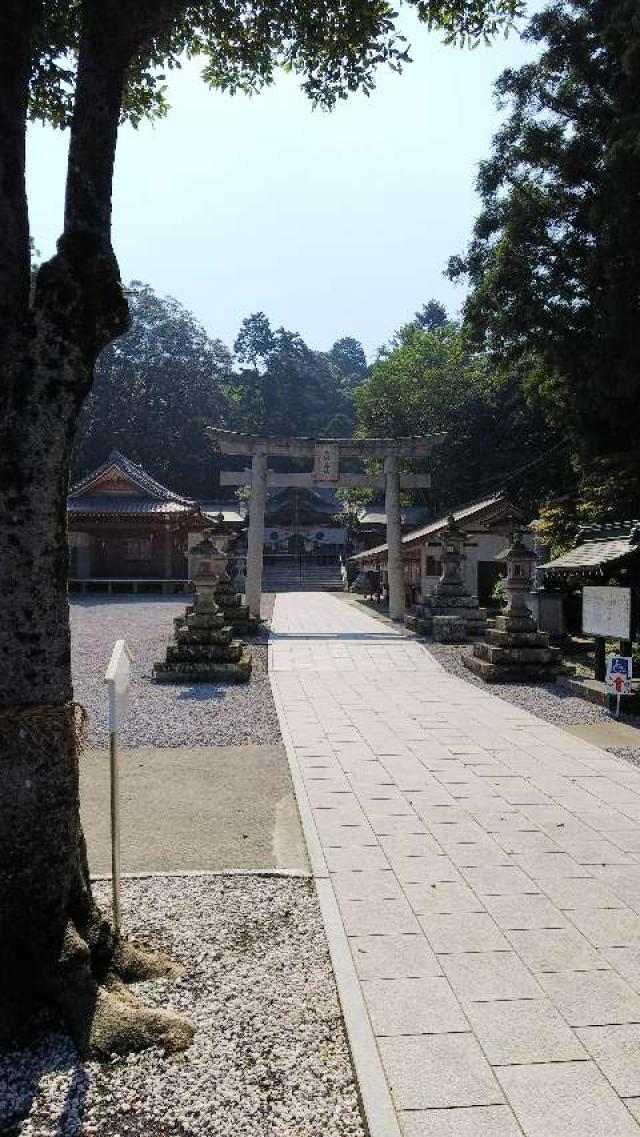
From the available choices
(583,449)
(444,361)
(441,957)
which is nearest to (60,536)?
(441,957)

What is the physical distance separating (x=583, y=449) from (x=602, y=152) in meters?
6.52

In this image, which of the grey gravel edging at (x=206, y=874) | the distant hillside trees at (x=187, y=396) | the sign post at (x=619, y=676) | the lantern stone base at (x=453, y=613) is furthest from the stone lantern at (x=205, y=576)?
the distant hillside trees at (x=187, y=396)

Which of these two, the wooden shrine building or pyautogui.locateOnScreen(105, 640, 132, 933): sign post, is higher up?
the wooden shrine building

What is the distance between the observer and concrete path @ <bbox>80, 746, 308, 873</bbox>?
517 cm

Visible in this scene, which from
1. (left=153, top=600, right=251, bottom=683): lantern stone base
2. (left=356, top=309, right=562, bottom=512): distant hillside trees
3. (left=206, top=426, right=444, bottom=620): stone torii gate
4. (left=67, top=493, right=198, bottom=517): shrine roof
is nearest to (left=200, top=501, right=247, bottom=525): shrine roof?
(left=67, top=493, right=198, bottom=517): shrine roof

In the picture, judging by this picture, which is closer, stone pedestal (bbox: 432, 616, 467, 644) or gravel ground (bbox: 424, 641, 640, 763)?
gravel ground (bbox: 424, 641, 640, 763)

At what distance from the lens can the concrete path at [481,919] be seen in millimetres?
2820

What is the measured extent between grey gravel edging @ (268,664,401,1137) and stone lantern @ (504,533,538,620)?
867 cm

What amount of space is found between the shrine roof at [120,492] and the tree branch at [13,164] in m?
32.5

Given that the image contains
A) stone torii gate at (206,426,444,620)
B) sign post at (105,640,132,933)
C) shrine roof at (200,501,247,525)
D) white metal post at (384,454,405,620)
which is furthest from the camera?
shrine roof at (200,501,247,525)

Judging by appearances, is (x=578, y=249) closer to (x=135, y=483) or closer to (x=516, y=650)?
(x=516, y=650)

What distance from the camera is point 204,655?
12867 millimetres

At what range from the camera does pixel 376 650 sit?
16250mm

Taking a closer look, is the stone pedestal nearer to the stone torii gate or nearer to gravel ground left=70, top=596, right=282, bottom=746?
gravel ground left=70, top=596, right=282, bottom=746
